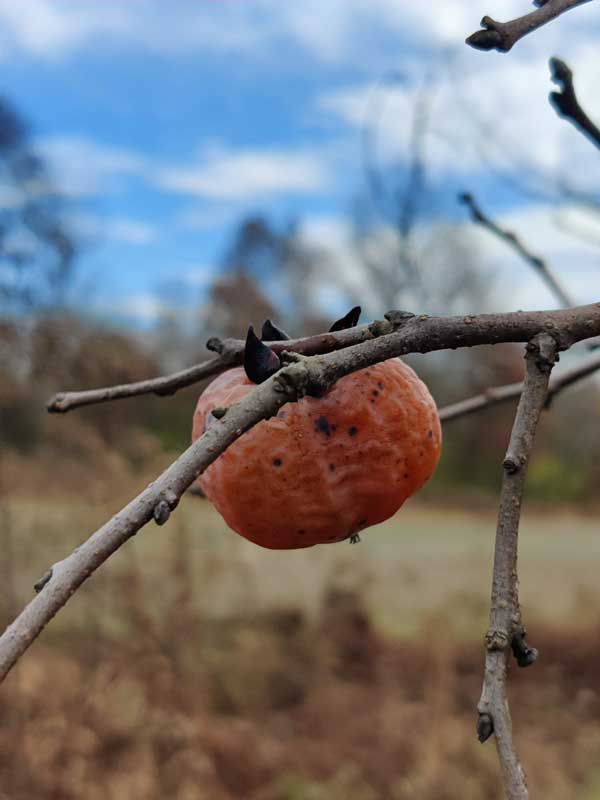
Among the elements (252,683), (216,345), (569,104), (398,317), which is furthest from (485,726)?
(252,683)

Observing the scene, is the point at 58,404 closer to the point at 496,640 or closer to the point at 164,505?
the point at 164,505

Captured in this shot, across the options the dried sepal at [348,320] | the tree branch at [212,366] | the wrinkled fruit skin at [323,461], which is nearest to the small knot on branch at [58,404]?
the tree branch at [212,366]

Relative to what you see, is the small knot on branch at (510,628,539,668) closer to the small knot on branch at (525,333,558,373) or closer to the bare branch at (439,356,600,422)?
the small knot on branch at (525,333,558,373)

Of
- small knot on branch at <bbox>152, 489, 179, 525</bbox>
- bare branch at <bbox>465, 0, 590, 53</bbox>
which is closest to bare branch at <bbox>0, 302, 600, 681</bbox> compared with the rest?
small knot on branch at <bbox>152, 489, 179, 525</bbox>

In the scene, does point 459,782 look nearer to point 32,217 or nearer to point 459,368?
point 32,217

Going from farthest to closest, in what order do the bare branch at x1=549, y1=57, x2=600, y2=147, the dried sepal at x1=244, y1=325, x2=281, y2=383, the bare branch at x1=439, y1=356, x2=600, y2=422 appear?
the bare branch at x1=439, y1=356, x2=600, y2=422
the bare branch at x1=549, y1=57, x2=600, y2=147
the dried sepal at x1=244, y1=325, x2=281, y2=383
